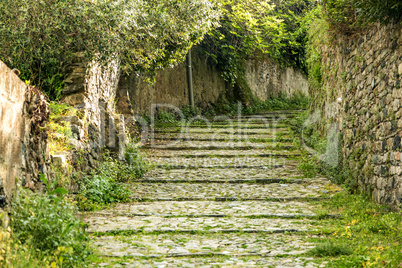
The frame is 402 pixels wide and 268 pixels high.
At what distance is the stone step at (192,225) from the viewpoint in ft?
17.0

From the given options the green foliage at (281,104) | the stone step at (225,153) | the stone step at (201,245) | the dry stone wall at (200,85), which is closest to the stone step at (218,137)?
the stone step at (225,153)

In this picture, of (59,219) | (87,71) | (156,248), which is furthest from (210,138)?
(59,219)

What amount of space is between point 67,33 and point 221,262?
4.89 metres

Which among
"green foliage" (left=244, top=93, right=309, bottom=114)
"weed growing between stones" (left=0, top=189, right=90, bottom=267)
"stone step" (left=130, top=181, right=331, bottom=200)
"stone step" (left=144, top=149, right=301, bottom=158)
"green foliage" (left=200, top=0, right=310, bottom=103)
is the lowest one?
"stone step" (left=130, top=181, right=331, bottom=200)

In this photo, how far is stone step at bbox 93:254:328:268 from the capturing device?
398 cm

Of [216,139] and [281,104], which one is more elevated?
[281,104]

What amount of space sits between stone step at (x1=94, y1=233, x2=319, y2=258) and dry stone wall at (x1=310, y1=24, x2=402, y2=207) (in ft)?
5.35

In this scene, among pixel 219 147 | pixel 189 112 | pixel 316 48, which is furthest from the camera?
pixel 189 112

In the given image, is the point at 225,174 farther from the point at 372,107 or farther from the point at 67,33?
the point at 67,33

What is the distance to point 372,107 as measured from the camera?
6172mm

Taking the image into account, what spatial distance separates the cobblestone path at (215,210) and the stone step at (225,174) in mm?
19

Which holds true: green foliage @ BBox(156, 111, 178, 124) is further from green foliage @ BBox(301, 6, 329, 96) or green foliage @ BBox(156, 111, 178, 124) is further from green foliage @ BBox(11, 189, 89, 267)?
green foliage @ BBox(11, 189, 89, 267)

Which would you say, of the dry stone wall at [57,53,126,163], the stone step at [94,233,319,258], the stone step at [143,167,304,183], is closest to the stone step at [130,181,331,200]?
the stone step at [143,167,304,183]

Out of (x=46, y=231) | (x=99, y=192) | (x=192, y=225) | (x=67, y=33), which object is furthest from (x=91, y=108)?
(x=46, y=231)
